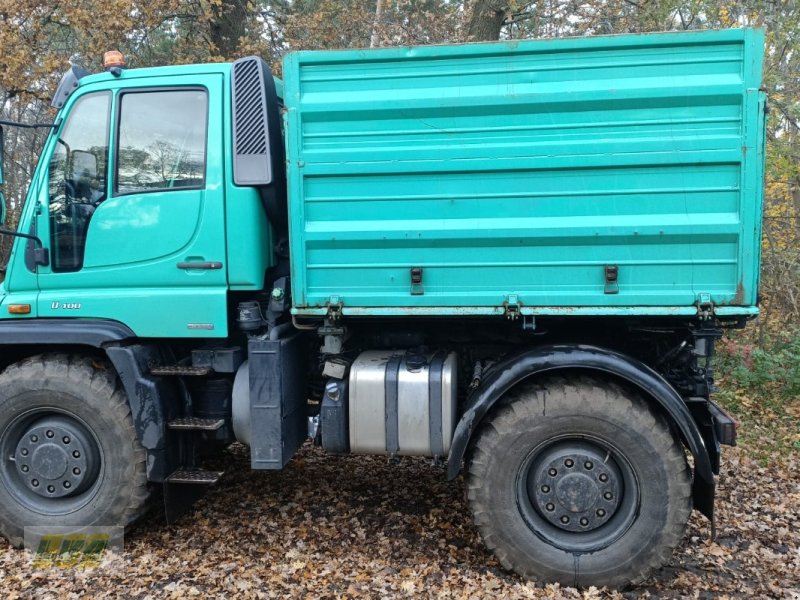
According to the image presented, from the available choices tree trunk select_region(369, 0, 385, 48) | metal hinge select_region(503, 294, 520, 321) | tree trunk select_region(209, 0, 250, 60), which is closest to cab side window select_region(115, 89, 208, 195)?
metal hinge select_region(503, 294, 520, 321)

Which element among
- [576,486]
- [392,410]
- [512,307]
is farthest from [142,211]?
[576,486]

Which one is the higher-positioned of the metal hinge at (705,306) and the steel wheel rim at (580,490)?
the metal hinge at (705,306)

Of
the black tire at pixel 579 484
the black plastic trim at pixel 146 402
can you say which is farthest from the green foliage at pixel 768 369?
the black plastic trim at pixel 146 402

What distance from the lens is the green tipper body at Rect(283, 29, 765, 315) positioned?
3.10m

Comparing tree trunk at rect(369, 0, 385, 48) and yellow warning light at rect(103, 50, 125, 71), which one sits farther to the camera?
tree trunk at rect(369, 0, 385, 48)

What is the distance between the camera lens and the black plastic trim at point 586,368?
325 cm

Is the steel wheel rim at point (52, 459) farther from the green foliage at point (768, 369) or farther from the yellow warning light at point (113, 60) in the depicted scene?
the green foliage at point (768, 369)

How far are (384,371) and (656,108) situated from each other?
6.69 ft

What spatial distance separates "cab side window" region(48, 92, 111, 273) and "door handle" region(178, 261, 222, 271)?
66 cm

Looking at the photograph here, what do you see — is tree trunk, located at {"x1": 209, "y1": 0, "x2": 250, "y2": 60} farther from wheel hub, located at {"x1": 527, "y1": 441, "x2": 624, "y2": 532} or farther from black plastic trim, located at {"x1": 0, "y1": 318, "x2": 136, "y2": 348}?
wheel hub, located at {"x1": 527, "y1": 441, "x2": 624, "y2": 532}

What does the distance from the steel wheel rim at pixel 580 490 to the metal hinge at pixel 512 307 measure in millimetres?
726

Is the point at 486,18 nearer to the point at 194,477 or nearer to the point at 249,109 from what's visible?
the point at 249,109

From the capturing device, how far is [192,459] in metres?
3.90

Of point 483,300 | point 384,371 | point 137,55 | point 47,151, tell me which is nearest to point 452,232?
point 483,300
